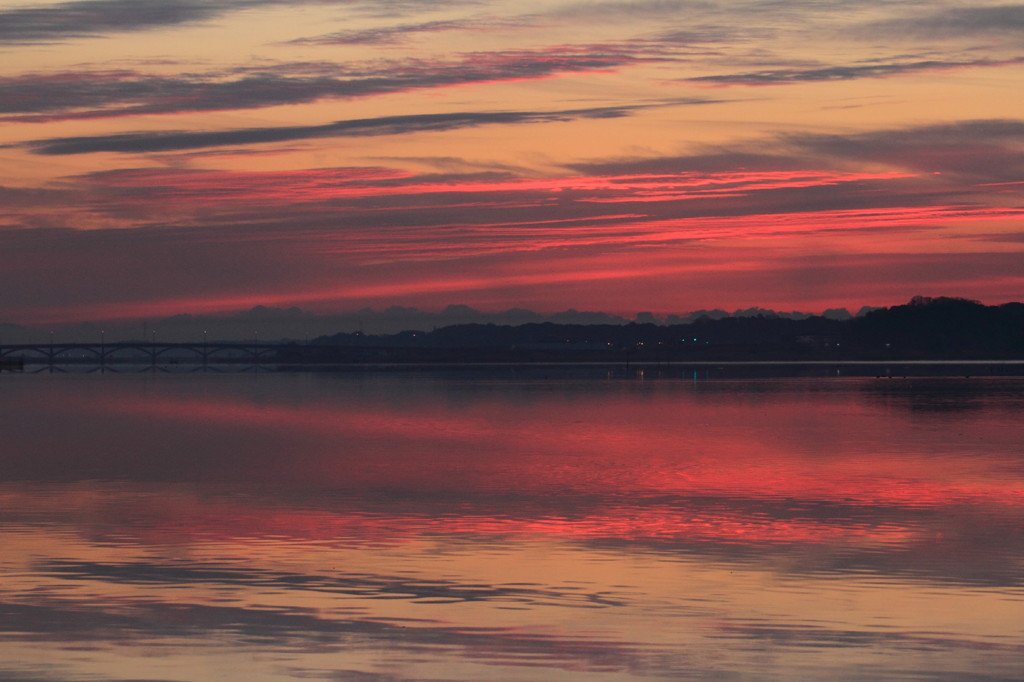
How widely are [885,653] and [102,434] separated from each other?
148 feet

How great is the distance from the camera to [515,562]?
20719mm

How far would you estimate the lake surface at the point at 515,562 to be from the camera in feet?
47.5

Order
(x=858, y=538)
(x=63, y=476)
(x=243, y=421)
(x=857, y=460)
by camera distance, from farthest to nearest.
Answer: (x=243, y=421) → (x=857, y=460) → (x=63, y=476) → (x=858, y=538)

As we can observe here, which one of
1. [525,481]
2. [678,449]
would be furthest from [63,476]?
[678,449]

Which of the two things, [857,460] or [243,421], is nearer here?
[857,460]

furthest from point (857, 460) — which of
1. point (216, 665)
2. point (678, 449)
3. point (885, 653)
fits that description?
point (216, 665)

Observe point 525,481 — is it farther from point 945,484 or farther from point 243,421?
point 243,421

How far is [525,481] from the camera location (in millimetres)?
34250

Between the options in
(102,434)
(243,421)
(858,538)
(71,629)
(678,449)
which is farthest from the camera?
(243,421)

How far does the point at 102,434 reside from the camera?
5497 cm

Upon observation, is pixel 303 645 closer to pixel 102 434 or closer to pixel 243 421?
pixel 102 434

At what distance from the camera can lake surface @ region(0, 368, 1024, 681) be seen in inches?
570

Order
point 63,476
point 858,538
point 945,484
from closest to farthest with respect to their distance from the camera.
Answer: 1. point 858,538
2. point 945,484
3. point 63,476

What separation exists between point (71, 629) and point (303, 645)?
2.86m
